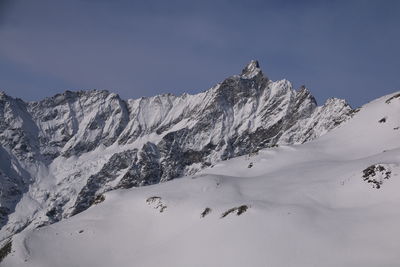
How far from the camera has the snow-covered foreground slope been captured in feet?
94.3

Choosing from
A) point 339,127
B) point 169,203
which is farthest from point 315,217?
point 339,127

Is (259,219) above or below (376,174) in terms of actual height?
below

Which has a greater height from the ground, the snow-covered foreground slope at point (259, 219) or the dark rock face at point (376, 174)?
the dark rock face at point (376, 174)

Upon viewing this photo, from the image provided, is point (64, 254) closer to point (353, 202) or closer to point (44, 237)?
point (44, 237)

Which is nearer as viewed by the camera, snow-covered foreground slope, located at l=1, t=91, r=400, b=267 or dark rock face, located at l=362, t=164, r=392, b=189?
snow-covered foreground slope, located at l=1, t=91, r=400, b=267

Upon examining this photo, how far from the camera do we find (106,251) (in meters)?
40.2

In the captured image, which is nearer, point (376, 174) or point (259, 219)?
point (259, 219)

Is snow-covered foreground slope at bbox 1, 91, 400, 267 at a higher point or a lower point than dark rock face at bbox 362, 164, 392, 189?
lower

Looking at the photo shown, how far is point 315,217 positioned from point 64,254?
19064 millimetres

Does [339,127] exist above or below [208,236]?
above

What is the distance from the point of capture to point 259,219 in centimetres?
3350

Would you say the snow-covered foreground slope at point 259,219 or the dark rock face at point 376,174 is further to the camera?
the dark rock face at point 376,174

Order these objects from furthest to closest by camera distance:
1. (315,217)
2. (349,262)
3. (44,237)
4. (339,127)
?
(339,127), (44,237), (315,217), (349,262)

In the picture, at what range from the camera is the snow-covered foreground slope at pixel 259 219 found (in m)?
28.8
